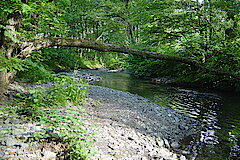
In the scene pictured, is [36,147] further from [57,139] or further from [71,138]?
[71,138]

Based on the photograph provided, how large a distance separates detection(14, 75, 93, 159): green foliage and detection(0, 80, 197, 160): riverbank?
0.56 ft

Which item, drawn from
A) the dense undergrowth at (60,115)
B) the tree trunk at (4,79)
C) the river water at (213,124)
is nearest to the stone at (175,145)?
the river water at (213,124)

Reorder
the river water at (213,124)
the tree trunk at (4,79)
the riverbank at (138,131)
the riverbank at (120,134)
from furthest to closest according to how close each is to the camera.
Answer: the tree trunk at (4,79), the river water at (213,124), the riverbank at (138,131), the riverbank at (120,134)

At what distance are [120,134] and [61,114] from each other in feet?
4.65

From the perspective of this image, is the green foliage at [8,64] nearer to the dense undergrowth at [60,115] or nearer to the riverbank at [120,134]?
the dense undergrowth at [60,115]

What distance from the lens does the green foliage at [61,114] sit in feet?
8.42

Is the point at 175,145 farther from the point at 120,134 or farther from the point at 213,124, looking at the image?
the point at 213,124

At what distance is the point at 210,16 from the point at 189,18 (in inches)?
42.0

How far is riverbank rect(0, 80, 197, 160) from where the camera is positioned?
8.21 feet

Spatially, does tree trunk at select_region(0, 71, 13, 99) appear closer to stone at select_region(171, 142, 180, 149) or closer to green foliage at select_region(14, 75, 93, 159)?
green foliage at select_region(14, 75, 93, 159)

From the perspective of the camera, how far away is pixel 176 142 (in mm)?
4070

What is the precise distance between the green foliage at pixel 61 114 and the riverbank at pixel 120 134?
0.17 metres

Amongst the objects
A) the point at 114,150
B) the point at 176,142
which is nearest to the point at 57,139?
the point at 114,150

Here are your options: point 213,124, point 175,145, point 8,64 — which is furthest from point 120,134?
point 213,124
